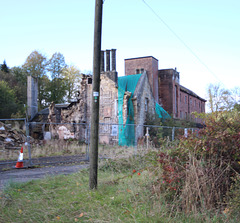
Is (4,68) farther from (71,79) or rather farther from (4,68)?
(71,79)

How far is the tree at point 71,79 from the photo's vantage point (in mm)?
50938

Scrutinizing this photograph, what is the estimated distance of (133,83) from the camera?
1118 inches

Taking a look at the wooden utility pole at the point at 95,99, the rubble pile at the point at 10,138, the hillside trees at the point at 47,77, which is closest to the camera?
the wooden utility pole at the point at 95,99

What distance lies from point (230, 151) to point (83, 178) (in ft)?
14.4

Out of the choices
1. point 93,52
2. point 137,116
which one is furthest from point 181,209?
point 137,116

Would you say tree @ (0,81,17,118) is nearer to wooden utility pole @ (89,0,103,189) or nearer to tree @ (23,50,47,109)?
tree @ (23,50,47,109)

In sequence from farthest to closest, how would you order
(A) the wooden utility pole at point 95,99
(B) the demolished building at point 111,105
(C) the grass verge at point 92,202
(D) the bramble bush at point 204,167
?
(B) the demolished building at point 111,105 < (A) the wooden utility pole at point 95,99 < (D) the bramble bush at point 204,167 < (C) the grass verge at point 92,202

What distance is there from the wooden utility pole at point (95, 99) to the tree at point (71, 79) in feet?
146

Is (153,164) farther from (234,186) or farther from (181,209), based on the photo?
(234,186)

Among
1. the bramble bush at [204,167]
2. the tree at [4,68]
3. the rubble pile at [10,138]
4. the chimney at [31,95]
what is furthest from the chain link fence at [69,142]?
Result: the tree at [4,68]

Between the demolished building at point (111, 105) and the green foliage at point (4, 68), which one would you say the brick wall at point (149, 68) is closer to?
the demolished building at point (111, 105)

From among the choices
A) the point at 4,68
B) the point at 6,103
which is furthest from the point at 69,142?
the point at 4,68

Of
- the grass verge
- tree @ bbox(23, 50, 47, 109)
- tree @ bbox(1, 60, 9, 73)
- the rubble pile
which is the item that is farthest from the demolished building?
tree @ bbox(1, 60, 9, 73)

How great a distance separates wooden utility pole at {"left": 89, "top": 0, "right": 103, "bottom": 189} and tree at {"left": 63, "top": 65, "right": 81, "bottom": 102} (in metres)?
44.4
